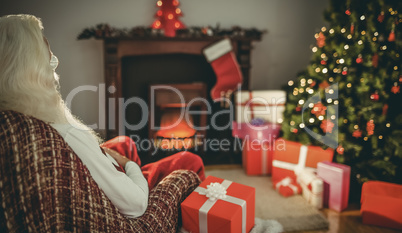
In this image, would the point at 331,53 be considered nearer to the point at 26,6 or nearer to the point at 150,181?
the point at 150,181

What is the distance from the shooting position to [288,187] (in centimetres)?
231

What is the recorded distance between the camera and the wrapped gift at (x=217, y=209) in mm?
1229

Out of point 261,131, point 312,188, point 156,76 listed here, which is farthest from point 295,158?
point 156,76

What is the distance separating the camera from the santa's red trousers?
157 cm

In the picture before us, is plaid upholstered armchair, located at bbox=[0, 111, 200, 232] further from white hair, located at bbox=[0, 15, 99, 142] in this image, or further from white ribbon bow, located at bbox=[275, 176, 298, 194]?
→ white ribbon bow, located at bbox=[275, 176, 298, 194]

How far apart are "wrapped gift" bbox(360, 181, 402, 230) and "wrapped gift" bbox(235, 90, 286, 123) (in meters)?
1.19

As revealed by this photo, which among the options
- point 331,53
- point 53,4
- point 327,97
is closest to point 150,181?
point 327,97

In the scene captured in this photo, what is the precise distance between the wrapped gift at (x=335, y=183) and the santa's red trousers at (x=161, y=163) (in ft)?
3.38

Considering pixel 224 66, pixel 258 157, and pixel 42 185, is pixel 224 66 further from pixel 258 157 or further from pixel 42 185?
pixel 42 185

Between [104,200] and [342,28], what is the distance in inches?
97.3

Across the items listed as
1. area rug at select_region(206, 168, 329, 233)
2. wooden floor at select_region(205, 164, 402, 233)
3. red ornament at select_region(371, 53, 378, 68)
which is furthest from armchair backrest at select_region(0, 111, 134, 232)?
red ornament at select_region(371, 53, 378, 68)

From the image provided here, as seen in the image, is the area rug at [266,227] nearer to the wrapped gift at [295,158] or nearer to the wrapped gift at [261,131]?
the wrapped gift at [295,158]

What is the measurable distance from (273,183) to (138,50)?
6.67 ft

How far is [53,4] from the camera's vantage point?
325cm
